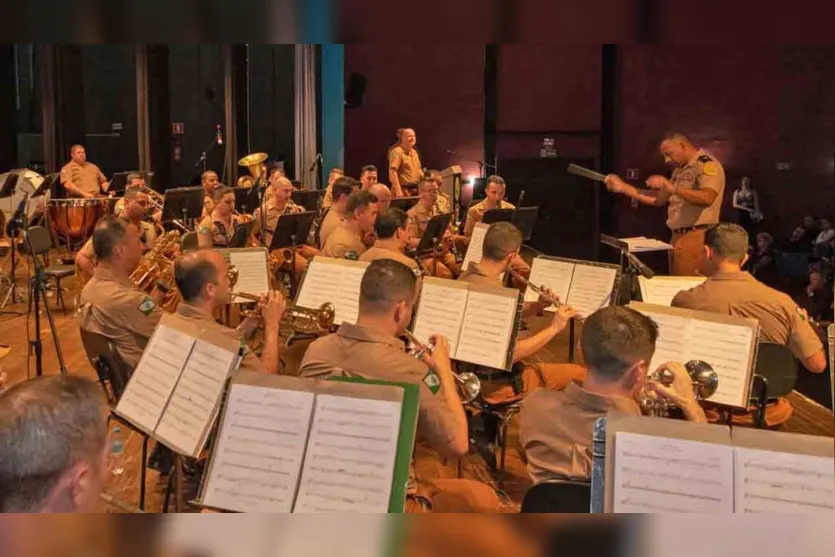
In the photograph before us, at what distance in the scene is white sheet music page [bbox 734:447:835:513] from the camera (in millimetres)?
1274

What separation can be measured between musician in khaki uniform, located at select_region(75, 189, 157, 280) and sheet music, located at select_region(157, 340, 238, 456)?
9.36 feet

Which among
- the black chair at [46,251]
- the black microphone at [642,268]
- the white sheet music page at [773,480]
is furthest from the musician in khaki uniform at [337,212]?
the white sheet music page at [773,480]

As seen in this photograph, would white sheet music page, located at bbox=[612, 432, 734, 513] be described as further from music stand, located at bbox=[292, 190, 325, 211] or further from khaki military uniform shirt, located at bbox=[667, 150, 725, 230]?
music stand, located at bbox=[292, 190, 325, 211]

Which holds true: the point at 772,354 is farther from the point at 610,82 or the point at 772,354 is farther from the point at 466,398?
the point at 610,82

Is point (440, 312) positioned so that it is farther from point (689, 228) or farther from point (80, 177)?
point (80, 177)

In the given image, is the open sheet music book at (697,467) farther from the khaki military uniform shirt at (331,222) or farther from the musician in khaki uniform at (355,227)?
the khaki military uniform shirt at (331,222)

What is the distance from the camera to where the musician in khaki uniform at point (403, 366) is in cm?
262

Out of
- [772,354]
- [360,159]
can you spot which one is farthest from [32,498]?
[360,159]

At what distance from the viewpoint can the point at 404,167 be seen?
430 inches

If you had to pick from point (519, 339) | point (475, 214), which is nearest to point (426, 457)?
point (519, 339)

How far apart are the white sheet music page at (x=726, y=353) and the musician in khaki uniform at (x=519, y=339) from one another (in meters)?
0.62

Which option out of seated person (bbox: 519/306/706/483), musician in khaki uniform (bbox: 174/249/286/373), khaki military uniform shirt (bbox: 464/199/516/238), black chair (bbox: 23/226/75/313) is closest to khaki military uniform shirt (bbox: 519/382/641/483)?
seated person (bbox: 519/306/706/483)

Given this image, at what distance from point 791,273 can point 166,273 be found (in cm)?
621

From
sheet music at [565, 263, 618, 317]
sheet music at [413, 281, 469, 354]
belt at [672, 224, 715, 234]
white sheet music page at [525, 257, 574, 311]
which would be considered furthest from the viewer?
belt at [672, 224, 715, 234]
